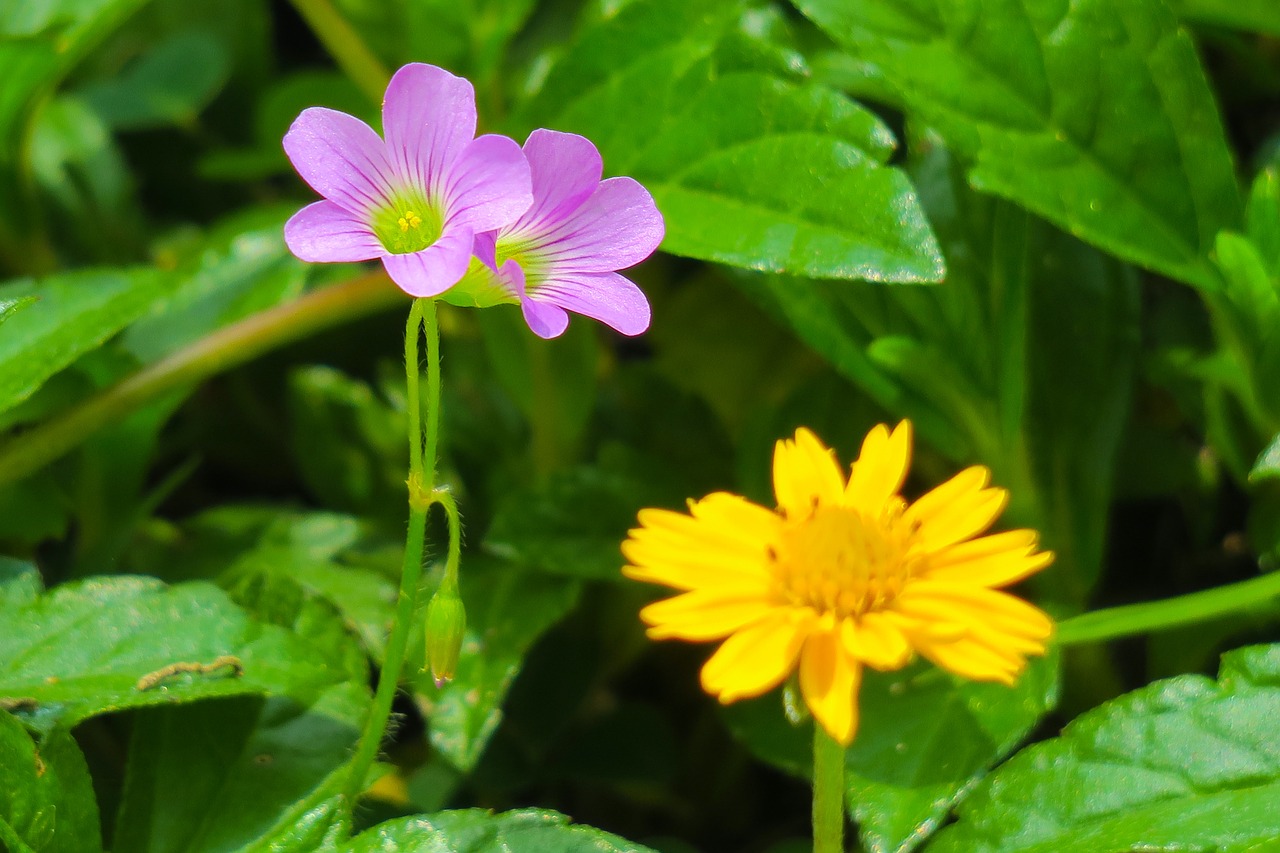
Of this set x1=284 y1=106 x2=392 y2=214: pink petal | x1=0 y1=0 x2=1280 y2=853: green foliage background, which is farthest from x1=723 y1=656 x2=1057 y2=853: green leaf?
x1=284 y1=106 x2=392 y2=214: pink petal

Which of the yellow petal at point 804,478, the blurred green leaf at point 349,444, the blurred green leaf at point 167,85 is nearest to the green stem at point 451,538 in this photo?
the yellow petal at point 804,478

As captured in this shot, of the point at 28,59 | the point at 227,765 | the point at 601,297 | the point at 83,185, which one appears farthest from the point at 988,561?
the point at 83,185

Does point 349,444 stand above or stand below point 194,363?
below

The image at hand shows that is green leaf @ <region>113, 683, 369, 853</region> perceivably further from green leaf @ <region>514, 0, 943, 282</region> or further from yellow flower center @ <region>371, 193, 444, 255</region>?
green leaf @ <region>514, 0, 943, 282</region>

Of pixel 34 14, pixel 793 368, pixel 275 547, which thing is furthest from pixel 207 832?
pixel 34 14

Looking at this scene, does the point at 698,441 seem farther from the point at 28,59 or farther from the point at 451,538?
the point at 28,59

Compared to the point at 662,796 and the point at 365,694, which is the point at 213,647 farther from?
the point at 662,796

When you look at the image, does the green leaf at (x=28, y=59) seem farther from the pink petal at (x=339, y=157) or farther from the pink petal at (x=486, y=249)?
the pink petal at (x=486, y=249)
